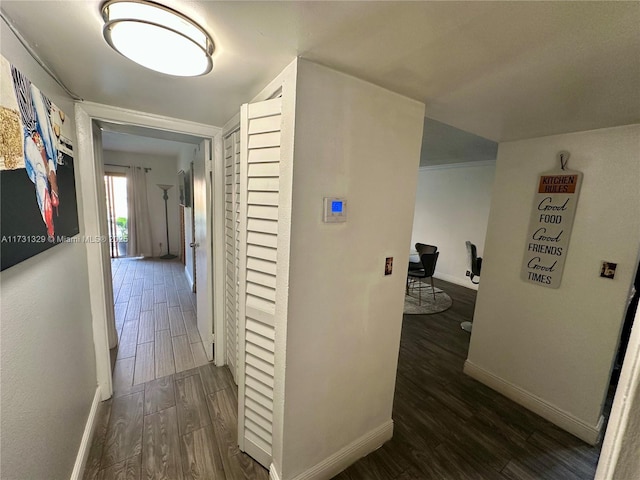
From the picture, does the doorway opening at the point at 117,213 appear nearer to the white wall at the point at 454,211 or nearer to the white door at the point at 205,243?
the white door at the point at 205,243

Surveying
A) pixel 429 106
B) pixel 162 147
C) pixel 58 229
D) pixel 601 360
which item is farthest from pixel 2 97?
pixel 162 147

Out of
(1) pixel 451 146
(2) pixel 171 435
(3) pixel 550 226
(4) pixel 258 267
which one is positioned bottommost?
(2) pixel 171 435

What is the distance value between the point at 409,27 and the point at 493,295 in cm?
217

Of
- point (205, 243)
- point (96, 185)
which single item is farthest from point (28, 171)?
point (205, 243)

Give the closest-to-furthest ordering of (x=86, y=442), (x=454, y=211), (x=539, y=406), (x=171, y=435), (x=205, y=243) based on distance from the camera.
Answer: (x=86, y=442) < (x=171, y=435) < (x=539, y=406) < (x=205, y=243) < (x=454, y=211)

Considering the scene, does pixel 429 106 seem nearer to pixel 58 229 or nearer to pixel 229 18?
pixel 229 18

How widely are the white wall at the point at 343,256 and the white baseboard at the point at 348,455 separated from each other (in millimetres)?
31

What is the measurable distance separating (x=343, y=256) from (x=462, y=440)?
1.53 meters

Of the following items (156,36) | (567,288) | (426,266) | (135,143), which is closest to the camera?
(156,36)

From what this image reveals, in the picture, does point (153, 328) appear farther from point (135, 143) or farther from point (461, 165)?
point (461, 165)

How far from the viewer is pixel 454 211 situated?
16.5 ft

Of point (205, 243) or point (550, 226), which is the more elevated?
point (550, 226)

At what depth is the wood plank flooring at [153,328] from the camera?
89.4 inches

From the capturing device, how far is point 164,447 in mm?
1556
